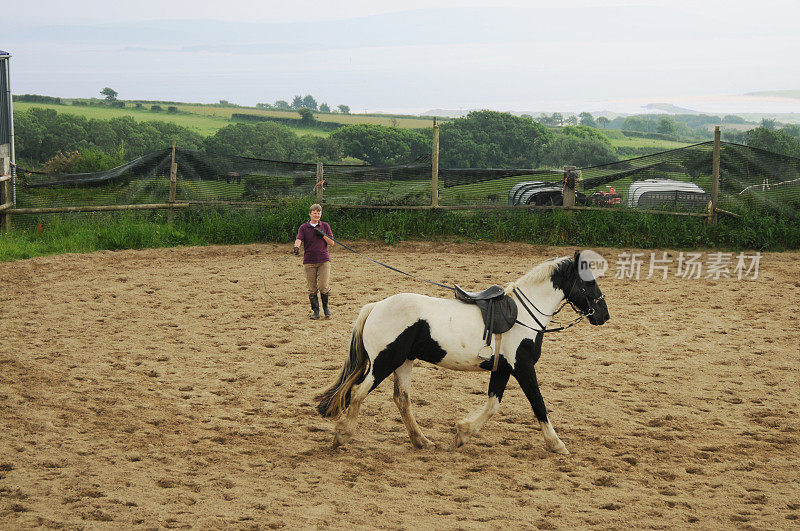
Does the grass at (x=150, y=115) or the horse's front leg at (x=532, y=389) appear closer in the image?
the horse's front leg at (x=532, y=389)

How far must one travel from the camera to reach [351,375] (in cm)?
577

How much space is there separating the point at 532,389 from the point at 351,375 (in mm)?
1494

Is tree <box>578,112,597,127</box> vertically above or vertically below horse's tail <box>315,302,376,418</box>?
above

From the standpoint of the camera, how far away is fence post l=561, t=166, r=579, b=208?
14672 millimetres

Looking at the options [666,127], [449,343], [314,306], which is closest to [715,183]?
[314,306]

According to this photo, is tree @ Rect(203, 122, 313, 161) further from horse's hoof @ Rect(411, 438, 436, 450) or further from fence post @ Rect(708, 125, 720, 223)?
horse's hoof @ Rect(411, 438, 436, 450)

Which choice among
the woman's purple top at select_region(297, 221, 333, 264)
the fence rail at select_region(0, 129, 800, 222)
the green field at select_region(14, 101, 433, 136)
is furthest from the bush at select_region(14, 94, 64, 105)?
the woman's purple top at select_region(297, 221, 333, 264)

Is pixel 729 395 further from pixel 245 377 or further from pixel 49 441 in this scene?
pixel 49 441

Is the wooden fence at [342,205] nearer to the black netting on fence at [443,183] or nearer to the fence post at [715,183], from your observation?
the fence post at [715,183]

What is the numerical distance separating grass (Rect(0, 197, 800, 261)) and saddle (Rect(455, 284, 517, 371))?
8.71 m

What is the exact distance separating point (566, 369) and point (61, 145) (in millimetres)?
38347

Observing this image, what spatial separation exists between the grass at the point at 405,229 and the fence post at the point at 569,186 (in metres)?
0.29

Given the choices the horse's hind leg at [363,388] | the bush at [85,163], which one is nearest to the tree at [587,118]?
the bush at [85,163]

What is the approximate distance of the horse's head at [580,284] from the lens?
5879 millimetres
